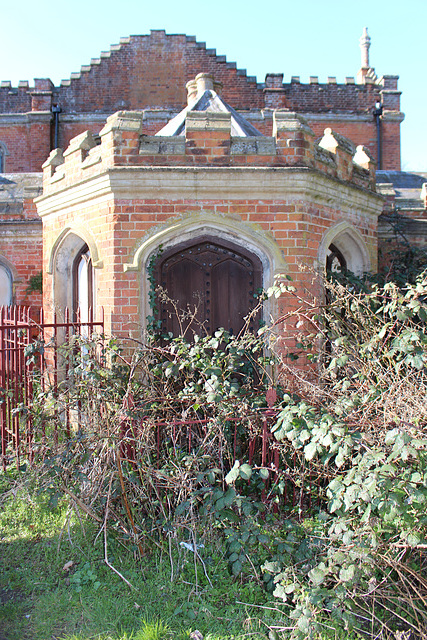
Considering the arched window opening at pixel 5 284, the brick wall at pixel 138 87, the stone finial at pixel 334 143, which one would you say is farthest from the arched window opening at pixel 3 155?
the stone finial at pixel 334 143

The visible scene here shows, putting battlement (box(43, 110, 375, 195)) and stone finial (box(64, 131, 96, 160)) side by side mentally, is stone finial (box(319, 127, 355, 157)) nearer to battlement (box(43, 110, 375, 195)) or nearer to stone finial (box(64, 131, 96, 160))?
battlement (box(43, 110, 375, 195))

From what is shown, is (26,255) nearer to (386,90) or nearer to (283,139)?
(283,139)

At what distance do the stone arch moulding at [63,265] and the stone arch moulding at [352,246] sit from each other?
10.5 feet

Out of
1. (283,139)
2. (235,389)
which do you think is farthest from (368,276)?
(235,389)

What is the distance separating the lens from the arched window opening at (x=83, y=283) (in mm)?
6461

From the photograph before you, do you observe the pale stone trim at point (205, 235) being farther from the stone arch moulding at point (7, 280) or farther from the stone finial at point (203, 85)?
the stone arch moulding at point (7, 280)

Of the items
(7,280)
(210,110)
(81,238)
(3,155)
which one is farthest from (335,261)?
(3,155)

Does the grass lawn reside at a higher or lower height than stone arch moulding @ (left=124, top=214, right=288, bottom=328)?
lower

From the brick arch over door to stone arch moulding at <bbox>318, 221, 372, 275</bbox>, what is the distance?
126 centimetres

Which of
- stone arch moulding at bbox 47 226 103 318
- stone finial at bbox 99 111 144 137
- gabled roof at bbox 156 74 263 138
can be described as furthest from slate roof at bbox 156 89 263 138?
stone arch moulding at bbox 47 226 103 318

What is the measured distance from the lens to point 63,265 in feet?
22.3

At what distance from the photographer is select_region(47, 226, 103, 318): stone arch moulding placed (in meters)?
6.53

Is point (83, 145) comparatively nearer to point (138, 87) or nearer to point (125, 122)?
point (125, 122)

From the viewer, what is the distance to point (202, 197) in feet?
17.3
